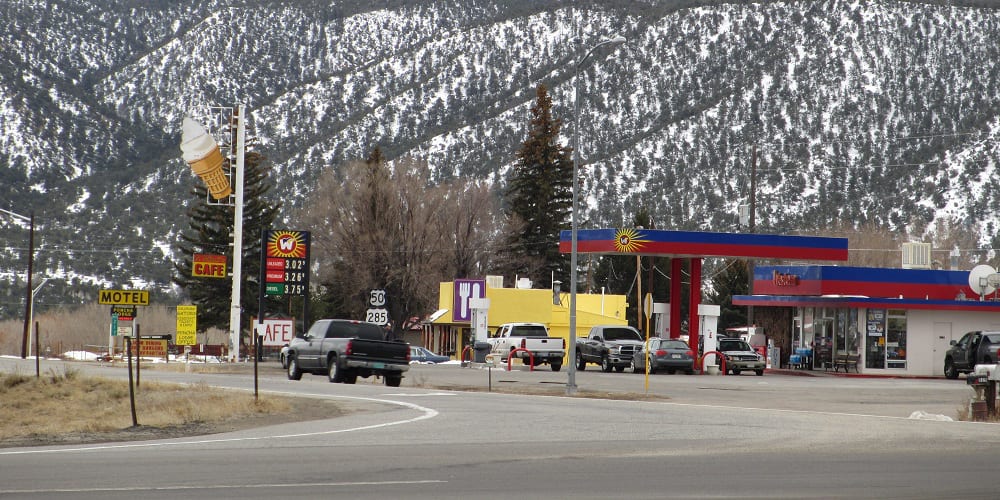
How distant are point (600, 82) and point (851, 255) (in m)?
81.3

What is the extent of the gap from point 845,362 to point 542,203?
142ft

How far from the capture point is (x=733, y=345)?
4881 cm

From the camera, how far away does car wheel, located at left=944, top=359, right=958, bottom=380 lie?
46.2m

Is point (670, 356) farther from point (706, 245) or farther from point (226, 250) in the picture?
point (226, 250)

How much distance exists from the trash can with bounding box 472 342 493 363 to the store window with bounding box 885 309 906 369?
16101mm

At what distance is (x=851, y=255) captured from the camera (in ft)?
308

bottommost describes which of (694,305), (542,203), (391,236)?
(694,305)

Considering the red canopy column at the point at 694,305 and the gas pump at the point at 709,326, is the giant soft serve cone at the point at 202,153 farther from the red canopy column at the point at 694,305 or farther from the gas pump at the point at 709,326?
the gas pump at the point at 709,326

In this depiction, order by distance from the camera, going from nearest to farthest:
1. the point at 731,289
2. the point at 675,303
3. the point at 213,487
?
the point at 213,487 → the point at 675,303 → the point at 731,289

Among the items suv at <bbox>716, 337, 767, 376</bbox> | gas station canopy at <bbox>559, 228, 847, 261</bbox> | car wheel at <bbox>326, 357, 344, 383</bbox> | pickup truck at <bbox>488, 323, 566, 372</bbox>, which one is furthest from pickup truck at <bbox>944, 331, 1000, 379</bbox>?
car wheel at <bbox>326, 357, 344, 383</bbox>

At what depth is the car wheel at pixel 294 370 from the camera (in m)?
35.8

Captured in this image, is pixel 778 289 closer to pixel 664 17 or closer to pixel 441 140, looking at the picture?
pixel 441 140

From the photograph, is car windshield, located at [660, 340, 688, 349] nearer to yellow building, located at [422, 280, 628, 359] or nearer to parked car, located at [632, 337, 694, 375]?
parked car, located at [632, 337, 694, 375]

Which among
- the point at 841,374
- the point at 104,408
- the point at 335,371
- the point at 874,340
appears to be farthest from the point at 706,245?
the point at 104,408
